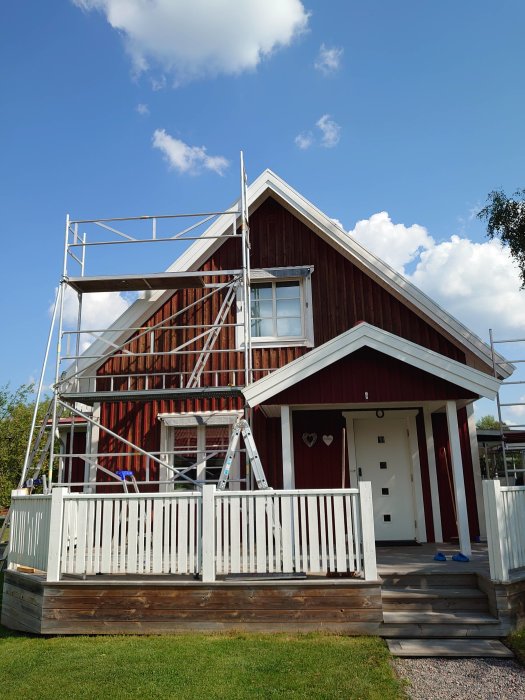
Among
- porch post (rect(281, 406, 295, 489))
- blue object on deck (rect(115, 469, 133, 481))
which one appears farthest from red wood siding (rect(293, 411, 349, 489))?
blue object on deck (rect(115, 469, 133, 481))

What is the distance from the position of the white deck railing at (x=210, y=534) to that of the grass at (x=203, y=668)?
2.54 feet

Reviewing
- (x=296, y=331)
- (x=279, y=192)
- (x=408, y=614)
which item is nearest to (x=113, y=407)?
(x=296, y=331)

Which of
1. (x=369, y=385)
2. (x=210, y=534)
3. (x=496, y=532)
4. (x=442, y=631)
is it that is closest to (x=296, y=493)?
(x=210, y=534)

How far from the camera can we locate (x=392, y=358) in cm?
904

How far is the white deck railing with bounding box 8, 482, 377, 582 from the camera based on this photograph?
6.73 metres

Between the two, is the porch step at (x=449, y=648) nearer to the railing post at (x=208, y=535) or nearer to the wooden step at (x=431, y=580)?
the wooden step at (x=431, y=580)

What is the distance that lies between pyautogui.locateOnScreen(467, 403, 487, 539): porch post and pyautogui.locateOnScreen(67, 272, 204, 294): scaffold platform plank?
19.1 ft

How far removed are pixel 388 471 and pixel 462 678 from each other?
221 inches

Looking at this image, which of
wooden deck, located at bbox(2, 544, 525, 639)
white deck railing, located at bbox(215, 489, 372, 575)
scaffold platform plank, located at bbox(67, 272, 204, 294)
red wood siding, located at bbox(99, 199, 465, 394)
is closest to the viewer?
wooden deck, located at bbox(2, 544, 525, 639)

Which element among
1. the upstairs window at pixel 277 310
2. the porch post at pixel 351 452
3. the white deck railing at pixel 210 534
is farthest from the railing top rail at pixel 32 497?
the porch post at pixel 351 452

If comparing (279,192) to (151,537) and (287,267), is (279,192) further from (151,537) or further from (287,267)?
(151,537)

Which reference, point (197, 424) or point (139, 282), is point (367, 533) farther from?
point (139, 282)

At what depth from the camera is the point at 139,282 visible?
10953mm

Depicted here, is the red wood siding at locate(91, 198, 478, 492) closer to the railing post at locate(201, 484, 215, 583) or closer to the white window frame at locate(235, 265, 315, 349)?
the white window frame at locate(235, 265, 315, 349)
